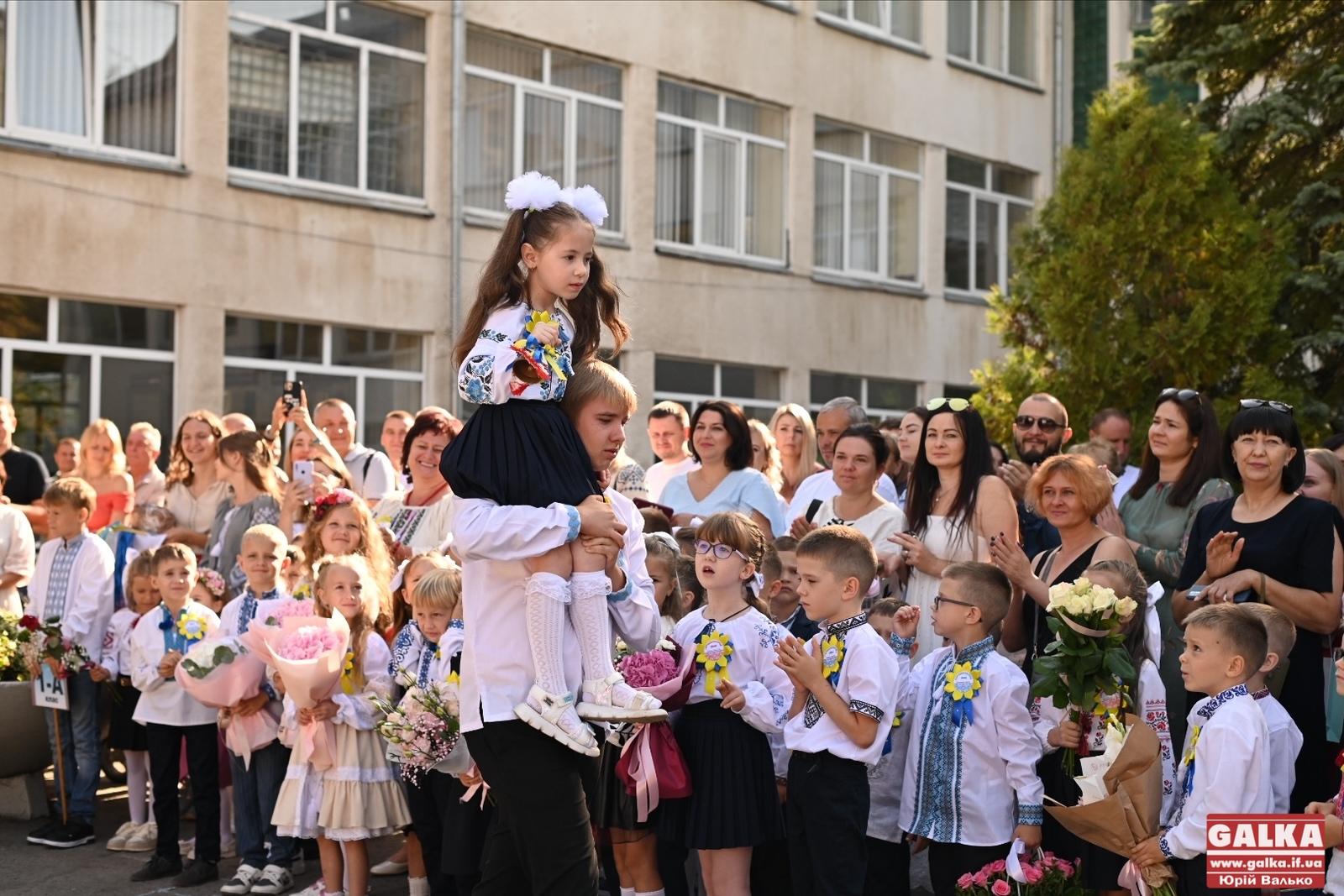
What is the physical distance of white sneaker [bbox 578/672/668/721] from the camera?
12.7 ft

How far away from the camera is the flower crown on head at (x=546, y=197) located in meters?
3.99

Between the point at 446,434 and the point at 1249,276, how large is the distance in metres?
8.60

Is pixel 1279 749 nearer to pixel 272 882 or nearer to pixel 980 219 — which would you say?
pixel 272 882

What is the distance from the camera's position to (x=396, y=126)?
16.8 meters

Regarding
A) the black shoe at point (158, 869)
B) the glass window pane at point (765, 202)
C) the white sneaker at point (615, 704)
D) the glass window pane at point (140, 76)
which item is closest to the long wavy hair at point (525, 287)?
the white sneaker at point (615, 704)

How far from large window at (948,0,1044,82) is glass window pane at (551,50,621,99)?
659 centimetres

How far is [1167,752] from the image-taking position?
5945 mm

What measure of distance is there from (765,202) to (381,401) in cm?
652

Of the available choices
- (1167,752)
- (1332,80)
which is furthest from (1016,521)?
(1332,80)

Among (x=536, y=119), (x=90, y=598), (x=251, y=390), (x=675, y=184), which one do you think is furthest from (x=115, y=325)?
(x=675, y=184)

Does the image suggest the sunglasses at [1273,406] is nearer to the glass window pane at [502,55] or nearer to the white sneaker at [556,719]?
the white sneaker at [556,719]

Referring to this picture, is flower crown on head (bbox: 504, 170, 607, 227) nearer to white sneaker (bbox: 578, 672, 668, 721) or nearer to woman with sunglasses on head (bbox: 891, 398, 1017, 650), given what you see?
white sneaker (bbox: 578, 672, 668, 721)

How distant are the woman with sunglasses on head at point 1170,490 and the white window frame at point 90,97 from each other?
1024 centimetres

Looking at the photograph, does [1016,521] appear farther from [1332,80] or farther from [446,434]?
[1332,80]
